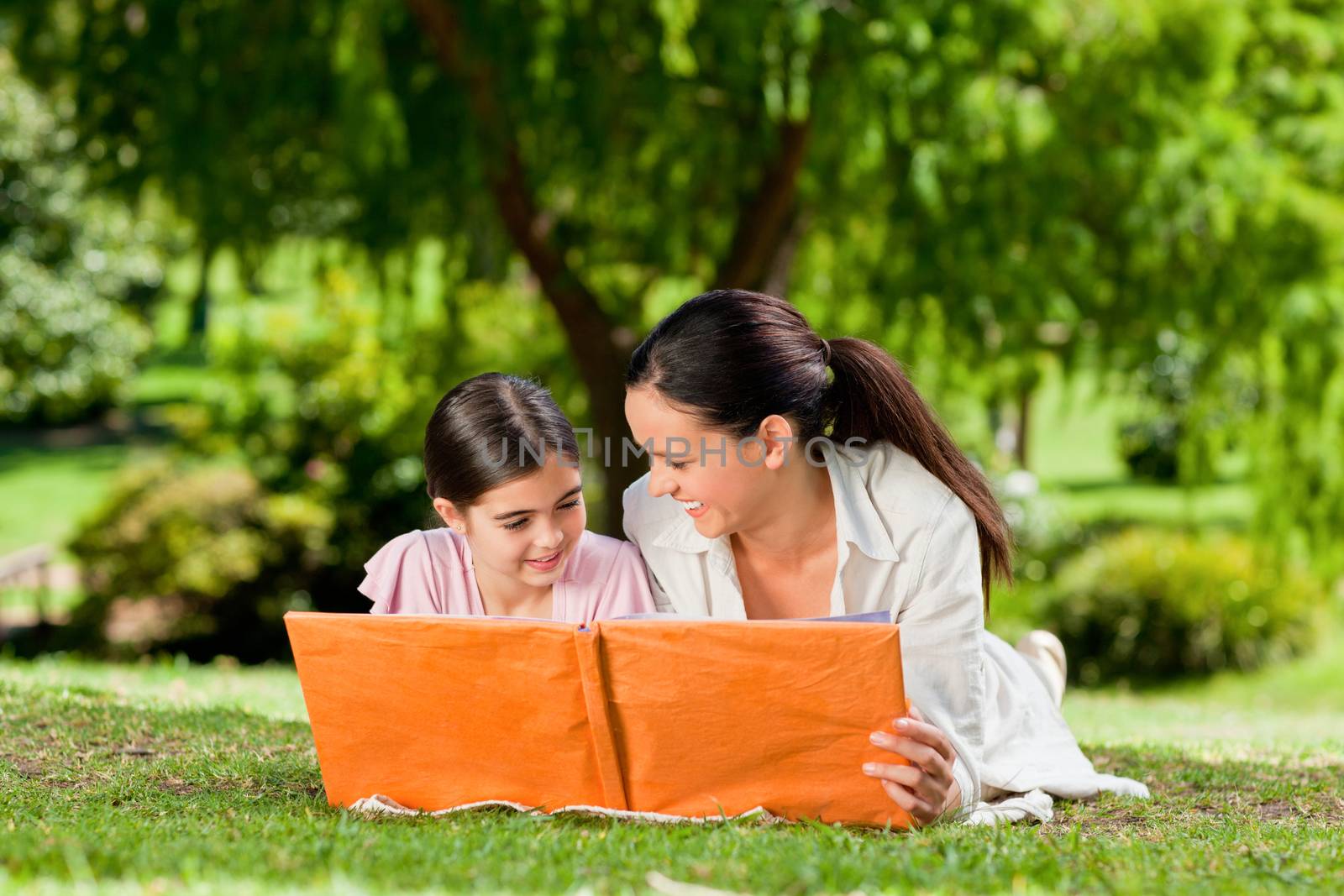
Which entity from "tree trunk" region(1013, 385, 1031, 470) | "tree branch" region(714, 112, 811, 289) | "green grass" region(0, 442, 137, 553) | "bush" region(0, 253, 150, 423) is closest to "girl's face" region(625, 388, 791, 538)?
"tree branch" region(714, 112, 811, 289)

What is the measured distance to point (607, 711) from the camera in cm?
272

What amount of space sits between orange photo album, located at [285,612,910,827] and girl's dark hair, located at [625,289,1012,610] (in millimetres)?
548

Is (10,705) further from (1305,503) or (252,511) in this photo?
(1305,503)

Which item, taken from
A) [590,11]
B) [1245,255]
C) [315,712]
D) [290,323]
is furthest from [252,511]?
[315,712]

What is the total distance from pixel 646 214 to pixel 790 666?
7386 millimetres

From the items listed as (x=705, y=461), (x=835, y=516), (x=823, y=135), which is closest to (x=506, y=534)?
(x=705, y=461)

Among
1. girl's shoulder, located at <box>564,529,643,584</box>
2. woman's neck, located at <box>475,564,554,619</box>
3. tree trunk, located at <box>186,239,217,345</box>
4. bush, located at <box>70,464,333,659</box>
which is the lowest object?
bush, located at <box>70,464,333,659</box>

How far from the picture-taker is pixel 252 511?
33.5 ft

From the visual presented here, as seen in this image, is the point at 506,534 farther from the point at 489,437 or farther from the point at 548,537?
the point at 489,437

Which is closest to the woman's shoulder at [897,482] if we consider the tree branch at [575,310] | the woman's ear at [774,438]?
the woman's ear at [774,438]

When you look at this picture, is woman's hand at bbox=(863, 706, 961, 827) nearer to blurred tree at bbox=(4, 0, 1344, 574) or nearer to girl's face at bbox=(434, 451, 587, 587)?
girl's face at bbox=(434, 451, 587, 587)

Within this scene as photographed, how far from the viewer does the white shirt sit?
298 cm

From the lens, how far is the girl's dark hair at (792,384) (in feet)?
9.57

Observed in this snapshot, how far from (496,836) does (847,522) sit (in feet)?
3.48
